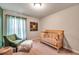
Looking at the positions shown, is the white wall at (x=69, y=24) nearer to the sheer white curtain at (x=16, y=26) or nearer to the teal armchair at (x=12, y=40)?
the sheer white curtain at (x=16, y=26)

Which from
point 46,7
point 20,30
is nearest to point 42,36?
point 20,30

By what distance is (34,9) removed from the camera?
158cm

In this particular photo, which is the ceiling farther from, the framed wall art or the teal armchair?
the teal armchair

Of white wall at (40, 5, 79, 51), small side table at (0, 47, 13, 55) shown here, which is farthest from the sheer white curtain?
white wall at (40, 5, 79, 51)

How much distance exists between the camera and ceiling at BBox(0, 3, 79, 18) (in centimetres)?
150

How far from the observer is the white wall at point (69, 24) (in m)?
1.48

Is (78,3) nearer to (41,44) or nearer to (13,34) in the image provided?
(41,44)

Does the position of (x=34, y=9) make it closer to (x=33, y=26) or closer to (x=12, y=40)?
(x=33, y=26)

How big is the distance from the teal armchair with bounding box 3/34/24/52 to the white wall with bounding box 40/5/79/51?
635mm

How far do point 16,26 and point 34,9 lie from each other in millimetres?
413

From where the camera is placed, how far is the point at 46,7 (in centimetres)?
154

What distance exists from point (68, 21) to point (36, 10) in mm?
557

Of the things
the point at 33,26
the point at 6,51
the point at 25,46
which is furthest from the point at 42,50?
the point at 6,51

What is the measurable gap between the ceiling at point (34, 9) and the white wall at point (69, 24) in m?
0.07
